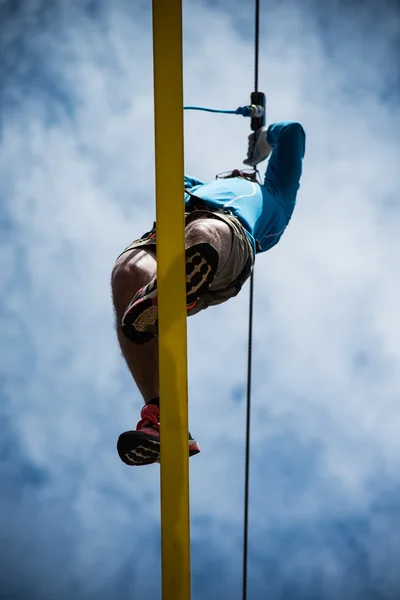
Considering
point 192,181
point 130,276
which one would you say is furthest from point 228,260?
point 192,181

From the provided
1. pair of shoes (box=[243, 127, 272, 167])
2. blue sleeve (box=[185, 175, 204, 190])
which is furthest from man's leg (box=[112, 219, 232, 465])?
pair of shoes (box=[243, 127, 272, 167])

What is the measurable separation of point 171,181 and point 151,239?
5.68ft

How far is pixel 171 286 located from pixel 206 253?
1010 millimetres

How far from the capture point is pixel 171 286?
2928 millimetres

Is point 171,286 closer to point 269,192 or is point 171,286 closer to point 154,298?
point 154,298

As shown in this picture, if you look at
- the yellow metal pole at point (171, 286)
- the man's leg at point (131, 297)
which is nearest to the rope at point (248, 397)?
the man's leg at point (131, 297)

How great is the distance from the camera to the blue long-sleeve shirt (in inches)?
193

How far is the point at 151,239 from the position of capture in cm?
460

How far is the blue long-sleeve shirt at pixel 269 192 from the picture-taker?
490cm

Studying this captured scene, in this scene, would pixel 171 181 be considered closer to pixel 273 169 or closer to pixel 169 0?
pixel 169 0

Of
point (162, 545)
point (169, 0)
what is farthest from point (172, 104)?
point (162, 545)

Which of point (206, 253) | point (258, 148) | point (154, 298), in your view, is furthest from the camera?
point (258, 148)

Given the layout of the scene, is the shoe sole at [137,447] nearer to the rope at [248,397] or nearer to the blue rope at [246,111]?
the rope at [248,397]

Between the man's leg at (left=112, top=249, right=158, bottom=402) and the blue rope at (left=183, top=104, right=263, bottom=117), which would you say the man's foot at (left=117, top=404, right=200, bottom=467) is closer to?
the man's leg at (left=112, top=249, right=158, bottom=402)
